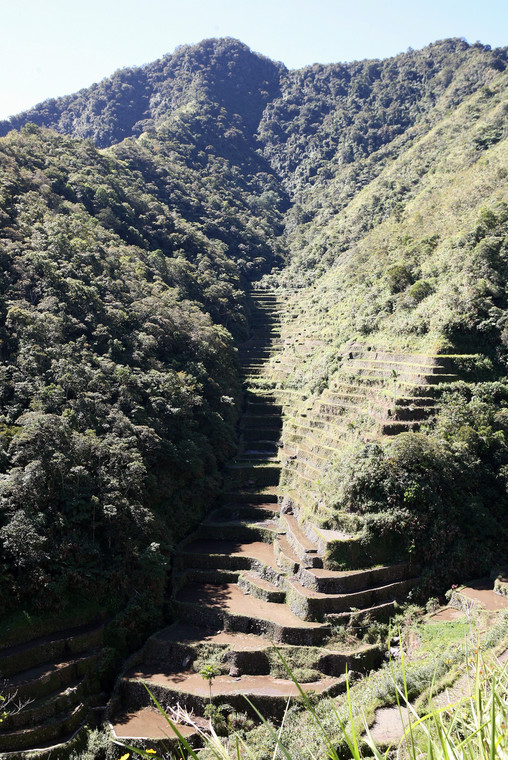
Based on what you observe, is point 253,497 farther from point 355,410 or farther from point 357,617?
point 357,617

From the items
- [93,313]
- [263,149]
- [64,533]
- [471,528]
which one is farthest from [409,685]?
[263,149]

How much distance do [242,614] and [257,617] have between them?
1.94 feet

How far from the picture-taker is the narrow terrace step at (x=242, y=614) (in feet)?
51.5

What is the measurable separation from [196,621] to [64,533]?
→ 5.39m

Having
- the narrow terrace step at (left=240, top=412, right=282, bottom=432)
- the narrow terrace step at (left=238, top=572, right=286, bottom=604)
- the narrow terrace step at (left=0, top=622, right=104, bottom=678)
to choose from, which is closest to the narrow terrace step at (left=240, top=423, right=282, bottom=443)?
the narrow terrace step at (left=240, top=412, right=282, bottom=432)

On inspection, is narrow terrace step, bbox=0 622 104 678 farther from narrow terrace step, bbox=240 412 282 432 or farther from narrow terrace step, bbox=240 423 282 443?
narrow terrace step, bbox=240 412 282 432

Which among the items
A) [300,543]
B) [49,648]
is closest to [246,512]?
[300,543]

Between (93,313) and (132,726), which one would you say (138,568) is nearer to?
(132,726)

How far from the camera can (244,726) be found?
14016mm

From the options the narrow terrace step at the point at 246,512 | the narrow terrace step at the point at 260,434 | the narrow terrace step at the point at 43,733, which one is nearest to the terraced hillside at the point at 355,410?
the narrow terrace step at the point at 246,512

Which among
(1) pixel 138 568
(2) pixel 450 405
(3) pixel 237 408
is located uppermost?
(2) pixel 450 405

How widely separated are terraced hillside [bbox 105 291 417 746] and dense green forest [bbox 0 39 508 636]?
56.0 inches

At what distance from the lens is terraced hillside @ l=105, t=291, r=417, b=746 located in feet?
48.1

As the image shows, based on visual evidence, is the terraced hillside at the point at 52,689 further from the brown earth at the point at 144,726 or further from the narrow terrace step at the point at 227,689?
→ the narrow terrace step at the point at 227,689
